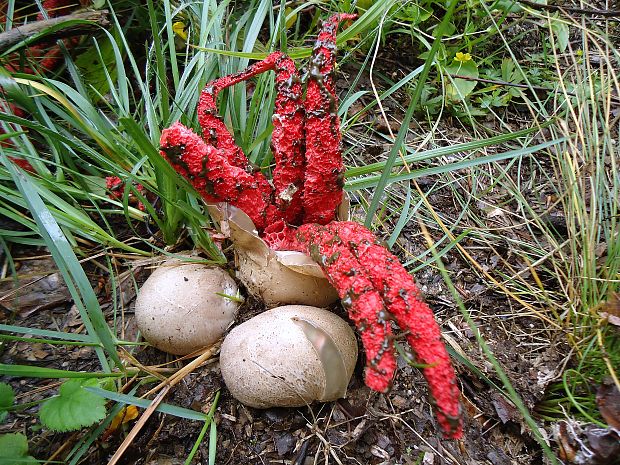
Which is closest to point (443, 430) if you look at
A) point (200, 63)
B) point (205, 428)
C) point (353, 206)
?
point (205, 428)

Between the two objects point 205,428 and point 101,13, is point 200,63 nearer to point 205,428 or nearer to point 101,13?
point 101,13

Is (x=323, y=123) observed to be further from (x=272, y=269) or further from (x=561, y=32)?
(x=561, y=32)

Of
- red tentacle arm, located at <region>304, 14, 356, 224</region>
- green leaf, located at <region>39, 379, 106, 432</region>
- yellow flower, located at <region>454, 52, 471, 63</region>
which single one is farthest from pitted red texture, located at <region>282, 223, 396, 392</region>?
yellow flower, located at <region>454, 52, 471, 63</region>

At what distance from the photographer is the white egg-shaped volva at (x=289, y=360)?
4.87 feet

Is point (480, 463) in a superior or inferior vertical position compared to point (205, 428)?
inferior

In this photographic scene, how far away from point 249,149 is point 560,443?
1.62 metres

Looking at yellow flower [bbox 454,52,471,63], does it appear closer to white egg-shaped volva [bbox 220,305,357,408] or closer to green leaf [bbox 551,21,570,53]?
green leaf [bbox 551,21,570,53]

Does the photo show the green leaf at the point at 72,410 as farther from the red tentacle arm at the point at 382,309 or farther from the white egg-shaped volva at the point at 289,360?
the red tentacle arm at the point at 382,309

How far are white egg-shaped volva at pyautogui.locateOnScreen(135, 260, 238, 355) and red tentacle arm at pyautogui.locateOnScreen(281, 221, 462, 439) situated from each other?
1.60ft

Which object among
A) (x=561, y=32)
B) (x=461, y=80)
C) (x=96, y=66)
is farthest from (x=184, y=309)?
(x=561, y=32)

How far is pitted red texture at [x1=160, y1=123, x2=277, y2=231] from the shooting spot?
1424 millimetres

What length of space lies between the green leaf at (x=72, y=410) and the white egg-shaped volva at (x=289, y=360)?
0.40m

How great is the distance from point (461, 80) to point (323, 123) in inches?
60.9

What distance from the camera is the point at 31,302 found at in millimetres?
2033
